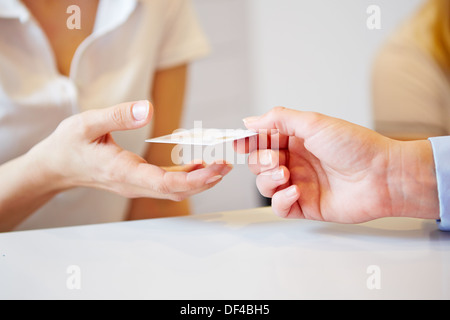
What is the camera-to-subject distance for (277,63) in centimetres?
151

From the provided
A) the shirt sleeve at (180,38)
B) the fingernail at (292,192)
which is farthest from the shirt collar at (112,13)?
the fingernail at (292,192)

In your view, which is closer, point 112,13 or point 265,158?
point 265,158

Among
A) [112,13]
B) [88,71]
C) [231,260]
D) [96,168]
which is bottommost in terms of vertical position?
[231,260]

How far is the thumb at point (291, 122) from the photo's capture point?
0.63 meters

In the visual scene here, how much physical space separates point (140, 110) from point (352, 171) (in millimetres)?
341

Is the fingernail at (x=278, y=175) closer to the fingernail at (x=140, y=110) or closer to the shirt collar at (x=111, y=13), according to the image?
the fingernail at (x=140, y=110)

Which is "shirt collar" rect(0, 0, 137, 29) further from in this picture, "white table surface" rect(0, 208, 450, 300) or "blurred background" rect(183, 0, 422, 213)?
"white table surface" rect(0, 208, 450, 300)

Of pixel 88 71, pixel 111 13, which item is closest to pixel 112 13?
pixel 111 13

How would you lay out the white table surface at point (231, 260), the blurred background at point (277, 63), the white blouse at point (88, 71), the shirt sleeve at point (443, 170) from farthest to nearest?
1. the blurred background at point (277, 63)
2. the white blouse at point (88, 71)
3. the shirt sleeve at point (443, 170)
4. the white table surface at point (231, 260)

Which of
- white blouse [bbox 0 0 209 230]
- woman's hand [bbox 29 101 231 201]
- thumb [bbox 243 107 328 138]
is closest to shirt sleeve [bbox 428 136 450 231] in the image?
thumb [bbox 243 107 328 138]

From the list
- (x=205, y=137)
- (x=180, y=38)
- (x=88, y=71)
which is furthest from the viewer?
(x=180, y=38)

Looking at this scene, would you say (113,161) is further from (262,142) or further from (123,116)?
(262,142)

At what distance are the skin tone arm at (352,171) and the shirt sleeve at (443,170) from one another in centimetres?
1
